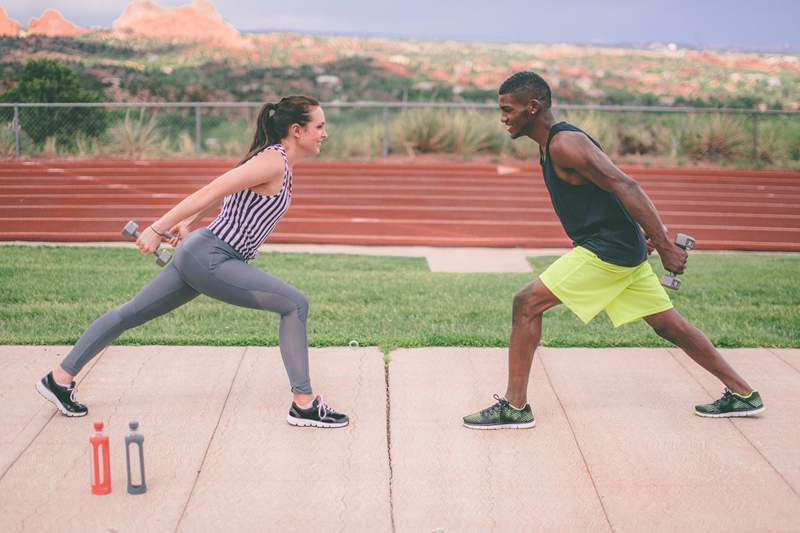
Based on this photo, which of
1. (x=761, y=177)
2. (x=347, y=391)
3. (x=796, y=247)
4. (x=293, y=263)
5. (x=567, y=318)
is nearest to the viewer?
(x=347, y=391)

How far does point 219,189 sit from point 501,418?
1921mm

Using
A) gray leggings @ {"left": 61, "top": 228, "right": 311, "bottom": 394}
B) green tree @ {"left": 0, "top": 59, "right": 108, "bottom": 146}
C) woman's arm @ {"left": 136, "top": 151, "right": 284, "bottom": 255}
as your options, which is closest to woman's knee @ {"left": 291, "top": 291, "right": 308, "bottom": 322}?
gray leggings @ {"left": 61, "top": 228, "right": 311, "bottom": 394}

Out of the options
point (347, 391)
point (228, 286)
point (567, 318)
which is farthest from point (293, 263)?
point (228, 286)

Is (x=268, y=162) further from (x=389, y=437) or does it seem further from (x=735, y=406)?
(x=735, y=406)

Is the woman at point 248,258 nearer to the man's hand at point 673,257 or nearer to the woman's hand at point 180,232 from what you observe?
the woman's hand at point 180,232

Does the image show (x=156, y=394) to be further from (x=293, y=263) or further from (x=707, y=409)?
Result: (x=293, y=263)

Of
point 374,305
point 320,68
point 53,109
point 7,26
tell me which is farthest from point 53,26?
point 374,305

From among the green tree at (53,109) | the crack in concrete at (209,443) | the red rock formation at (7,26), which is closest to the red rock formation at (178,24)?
the red rock formation at (7,26)

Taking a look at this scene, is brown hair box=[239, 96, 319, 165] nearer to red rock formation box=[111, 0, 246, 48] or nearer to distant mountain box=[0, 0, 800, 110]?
distant mountain box=[0, 0, 800, 110]

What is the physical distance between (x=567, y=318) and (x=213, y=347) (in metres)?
2.81

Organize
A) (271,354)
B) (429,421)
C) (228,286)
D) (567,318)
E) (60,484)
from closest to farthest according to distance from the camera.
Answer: (60,484)
(228,286)
(429,421)
(271,354)
(567,318)

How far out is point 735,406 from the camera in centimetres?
575

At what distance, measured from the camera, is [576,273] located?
17.7 feet

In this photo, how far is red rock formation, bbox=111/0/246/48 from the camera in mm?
58875
